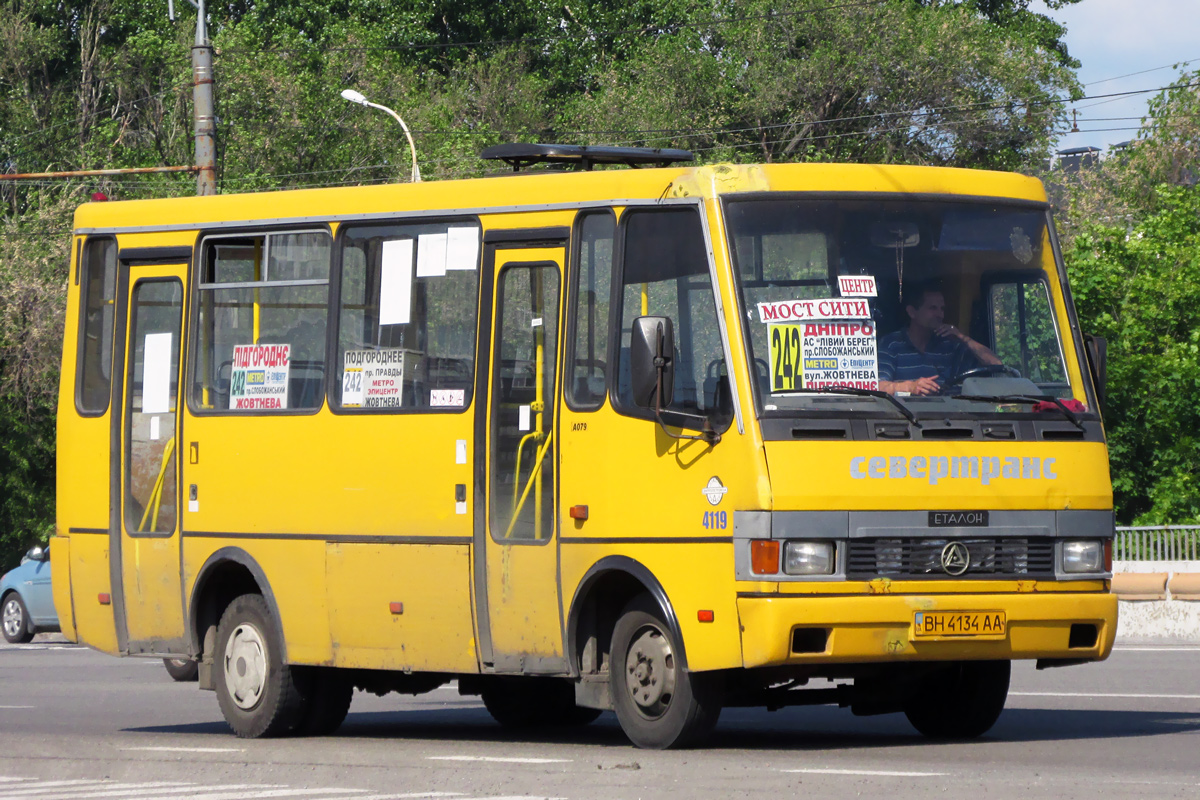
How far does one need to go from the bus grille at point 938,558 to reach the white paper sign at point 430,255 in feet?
9.97

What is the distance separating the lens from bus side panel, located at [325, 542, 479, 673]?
11188 mm

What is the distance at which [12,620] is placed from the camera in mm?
28516

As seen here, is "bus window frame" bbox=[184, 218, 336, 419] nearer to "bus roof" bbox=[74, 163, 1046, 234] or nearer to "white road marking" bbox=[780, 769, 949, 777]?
"bus roof" bbox=[74, 163, 1046, 234]

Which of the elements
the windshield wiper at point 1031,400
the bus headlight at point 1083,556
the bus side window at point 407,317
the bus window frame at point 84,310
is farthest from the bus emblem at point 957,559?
the bus window frame at point 84,310

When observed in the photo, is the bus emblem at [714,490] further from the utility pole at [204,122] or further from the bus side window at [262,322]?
the utility pole at [204,122]

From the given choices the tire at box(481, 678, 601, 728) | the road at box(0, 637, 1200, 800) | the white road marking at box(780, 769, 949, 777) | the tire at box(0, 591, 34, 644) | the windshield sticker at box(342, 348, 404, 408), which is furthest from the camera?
the tire at box(0, 591, 34, 644)

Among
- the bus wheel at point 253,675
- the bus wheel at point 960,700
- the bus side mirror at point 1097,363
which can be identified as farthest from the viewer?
the bus wheel at point 253,675

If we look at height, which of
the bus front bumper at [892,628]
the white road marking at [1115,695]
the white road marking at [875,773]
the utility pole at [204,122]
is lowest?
the white road marking at [1115,695]

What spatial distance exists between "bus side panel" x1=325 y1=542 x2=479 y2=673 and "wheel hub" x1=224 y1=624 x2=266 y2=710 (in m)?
0.74

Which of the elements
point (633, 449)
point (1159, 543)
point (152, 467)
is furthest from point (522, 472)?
point (1159, 543)

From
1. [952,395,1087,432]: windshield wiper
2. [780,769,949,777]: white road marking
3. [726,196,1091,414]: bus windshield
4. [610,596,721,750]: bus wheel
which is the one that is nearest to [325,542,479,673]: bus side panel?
[610,596,721,750]: bus wheel

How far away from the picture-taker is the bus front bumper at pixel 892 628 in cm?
960

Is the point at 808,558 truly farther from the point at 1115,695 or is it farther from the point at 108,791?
the point at 1115,695

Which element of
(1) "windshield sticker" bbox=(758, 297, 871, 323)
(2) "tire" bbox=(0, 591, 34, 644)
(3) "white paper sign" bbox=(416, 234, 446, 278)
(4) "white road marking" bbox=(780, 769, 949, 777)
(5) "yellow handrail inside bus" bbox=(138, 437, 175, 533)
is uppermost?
(3) "white paper sign" bbox=(416, 234, 446, 278)
